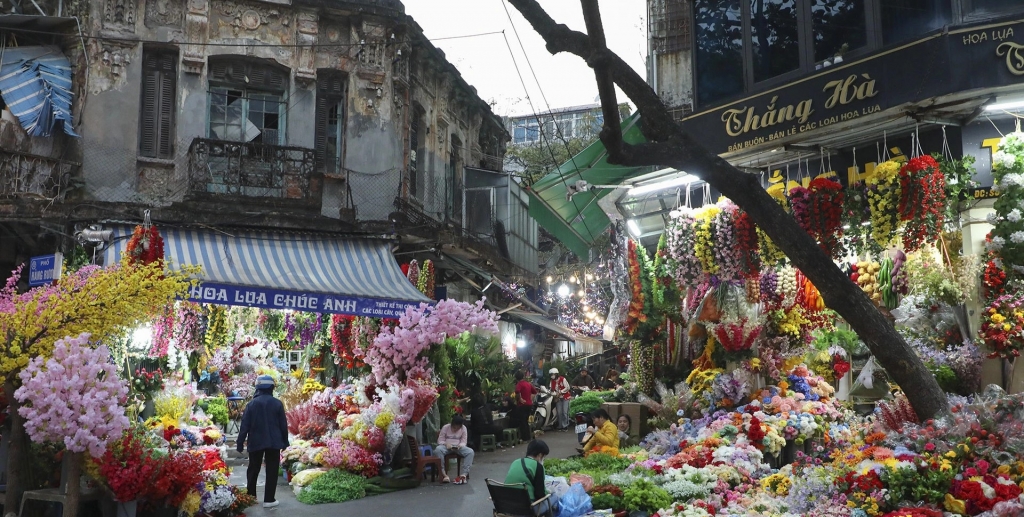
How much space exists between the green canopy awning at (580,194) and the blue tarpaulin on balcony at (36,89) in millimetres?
8804

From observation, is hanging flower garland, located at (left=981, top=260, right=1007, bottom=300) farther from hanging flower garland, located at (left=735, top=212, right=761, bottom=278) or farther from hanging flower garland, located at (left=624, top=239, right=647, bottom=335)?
hanging flower garland, located at (left=624, top=239, right=647, bottom=335)

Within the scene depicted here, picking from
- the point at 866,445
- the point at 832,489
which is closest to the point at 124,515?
the point at 832,489

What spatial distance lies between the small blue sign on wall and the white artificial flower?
41.6 ft

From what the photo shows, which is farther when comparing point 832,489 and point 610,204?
point 610,204

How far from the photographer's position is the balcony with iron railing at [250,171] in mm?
16188

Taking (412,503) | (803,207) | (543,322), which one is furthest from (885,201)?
(543,322)

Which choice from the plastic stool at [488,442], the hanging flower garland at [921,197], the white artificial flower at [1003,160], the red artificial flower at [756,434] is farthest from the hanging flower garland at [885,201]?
the plastic stool at [488,442]

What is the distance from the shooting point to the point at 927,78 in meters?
8.85

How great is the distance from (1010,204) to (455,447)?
28.3 ft

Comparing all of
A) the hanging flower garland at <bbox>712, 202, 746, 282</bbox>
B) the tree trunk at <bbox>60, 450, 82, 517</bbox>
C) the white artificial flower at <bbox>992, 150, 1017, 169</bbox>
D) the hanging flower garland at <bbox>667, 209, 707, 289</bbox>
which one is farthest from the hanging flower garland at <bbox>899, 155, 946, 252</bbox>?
the tree trunk at <bbox>60, 450, 82, 517</bbox>

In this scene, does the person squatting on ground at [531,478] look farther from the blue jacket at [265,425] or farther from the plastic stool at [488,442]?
the plastic stool at [488,442]

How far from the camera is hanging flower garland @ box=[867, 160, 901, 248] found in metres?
8.70

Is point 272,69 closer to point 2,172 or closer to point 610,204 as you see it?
point 2,172

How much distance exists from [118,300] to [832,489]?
7150mm
